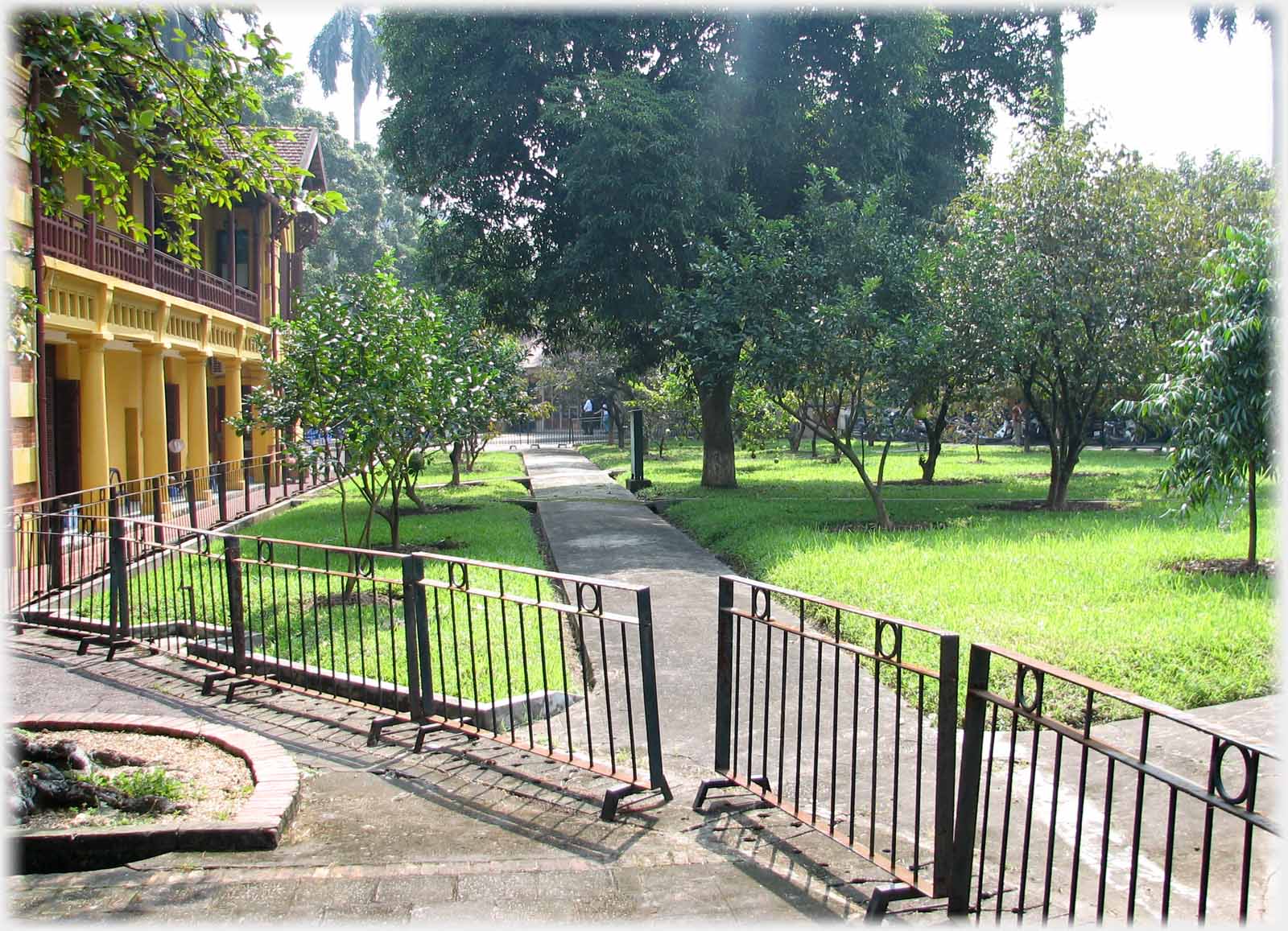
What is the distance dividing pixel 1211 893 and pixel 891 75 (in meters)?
17.3

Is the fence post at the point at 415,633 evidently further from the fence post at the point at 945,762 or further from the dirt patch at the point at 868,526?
the dirt patch at the point at 868,526

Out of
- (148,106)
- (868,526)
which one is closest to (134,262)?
(148,106)

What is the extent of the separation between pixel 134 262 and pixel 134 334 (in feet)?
3.58

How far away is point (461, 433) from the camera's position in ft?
35.5

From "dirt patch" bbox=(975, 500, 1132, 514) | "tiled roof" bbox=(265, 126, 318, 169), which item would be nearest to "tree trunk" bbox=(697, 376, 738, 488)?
"dirt patch" bbox=(975, 500, 1132, 514)

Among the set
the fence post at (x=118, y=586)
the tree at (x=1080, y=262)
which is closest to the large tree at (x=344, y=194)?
the tree at (x=1080, y=262)

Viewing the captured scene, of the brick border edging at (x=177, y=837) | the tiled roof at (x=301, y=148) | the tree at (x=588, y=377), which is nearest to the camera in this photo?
the brick border edging at (x=177, y=837)

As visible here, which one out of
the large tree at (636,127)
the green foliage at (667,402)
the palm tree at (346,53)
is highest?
the palm tree at (346,53)

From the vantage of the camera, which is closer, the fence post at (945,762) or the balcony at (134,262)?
the fence post at (945,762)

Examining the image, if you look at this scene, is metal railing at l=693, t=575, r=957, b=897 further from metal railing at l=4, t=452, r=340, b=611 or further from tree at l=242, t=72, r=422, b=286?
tree at l=242, t=72, r=422, b=286

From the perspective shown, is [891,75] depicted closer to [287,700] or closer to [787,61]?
[787,61]

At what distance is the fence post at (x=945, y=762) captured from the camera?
3.47m

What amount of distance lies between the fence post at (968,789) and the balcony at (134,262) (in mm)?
10155

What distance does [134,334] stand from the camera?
15977mm
